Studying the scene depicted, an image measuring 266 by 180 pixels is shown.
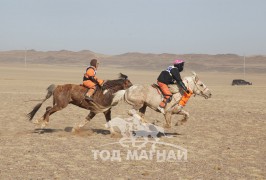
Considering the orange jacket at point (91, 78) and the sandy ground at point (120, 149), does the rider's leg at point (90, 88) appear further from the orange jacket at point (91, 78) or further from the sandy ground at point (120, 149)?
the sandy ground at point (120, 149)

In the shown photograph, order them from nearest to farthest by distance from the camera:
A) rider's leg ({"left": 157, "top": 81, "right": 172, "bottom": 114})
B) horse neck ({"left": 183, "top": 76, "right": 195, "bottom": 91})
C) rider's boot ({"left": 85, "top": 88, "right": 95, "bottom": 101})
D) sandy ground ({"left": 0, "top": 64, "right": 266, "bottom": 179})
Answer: sandy ground ({"left": 0, "top": 64, "right": 266, "bottom": 179}) → rider's leg ({"left": 157, "top": 81, "right": 172, "bottom": 114}) → rider's boot ({"left": 85, "top": 88, "right": 95, "bottom": 101}) → horse neck ({"left": 183, "top": 76, "right": 195, "bottom": 91})

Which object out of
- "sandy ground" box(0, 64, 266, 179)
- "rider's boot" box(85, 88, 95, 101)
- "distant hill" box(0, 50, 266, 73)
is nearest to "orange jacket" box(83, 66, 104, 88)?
"rider's boot" box(85, 88, 95, 101)

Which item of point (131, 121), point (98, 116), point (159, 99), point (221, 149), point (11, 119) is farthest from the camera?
point (98, 116)

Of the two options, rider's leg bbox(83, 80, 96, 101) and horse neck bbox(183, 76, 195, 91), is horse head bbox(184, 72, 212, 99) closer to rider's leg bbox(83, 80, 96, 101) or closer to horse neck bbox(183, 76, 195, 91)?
horse neck bbox(183, 76, 195, 91)

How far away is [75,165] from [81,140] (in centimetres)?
275

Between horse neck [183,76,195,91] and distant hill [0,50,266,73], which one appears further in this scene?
distant hill [0,50,266,73]

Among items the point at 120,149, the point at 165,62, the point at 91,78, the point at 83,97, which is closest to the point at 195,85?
the point at 91,78

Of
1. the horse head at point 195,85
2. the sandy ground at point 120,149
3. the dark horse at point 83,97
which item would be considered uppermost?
the horse head at point 195,85

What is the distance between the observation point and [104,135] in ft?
39.9

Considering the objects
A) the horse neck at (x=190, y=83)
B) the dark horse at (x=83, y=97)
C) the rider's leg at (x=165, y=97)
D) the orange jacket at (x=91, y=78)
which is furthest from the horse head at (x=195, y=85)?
the orange jacket at (x=91, y=78)

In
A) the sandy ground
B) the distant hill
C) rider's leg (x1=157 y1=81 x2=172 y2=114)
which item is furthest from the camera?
the distant hill

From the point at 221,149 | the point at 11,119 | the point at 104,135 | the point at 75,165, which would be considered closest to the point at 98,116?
the point at 11,119

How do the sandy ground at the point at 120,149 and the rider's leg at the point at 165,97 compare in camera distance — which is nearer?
the sandy ground at the point at 120,149

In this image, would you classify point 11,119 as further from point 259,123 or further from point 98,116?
point 259,123
